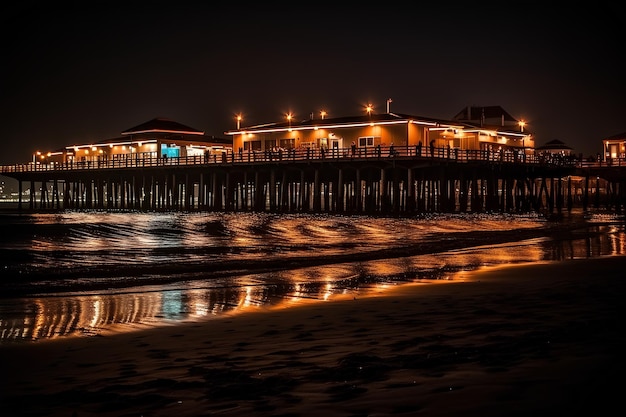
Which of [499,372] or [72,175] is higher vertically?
[72,175]

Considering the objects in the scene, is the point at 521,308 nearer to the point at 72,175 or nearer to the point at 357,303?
the point at 357,303

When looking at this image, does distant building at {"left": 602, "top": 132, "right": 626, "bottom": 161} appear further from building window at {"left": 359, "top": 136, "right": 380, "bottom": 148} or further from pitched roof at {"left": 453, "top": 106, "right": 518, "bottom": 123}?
building window at {"left": 359, "top": 136, "right": 380, "bottom": 148}

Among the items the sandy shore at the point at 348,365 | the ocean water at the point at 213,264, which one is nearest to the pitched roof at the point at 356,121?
the ocean water at the point at 213,264

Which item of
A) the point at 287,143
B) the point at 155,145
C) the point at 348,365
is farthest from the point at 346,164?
the point at 348,365

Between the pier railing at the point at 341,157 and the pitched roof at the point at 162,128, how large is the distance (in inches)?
111

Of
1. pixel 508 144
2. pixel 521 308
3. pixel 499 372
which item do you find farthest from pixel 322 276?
pixel 508 144

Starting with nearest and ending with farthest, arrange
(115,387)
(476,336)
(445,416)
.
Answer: (445,416), (115,387), (476,336)

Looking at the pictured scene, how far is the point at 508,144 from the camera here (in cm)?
6669

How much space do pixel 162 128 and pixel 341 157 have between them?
30.9 metres

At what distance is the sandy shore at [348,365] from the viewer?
16.8 ft

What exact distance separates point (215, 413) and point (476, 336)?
3.38 meters

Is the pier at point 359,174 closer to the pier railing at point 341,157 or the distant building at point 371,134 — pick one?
the pier railing at point 341,157

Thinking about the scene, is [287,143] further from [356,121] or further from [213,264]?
[213,264]

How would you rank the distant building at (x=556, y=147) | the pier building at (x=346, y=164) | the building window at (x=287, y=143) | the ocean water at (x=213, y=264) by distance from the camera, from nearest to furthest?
the ocean water at (x=213, y=264) < the pier building at (x=346, y=164) < the building window at (x=287, y=143) < the distant building at (x=556, y=147)
